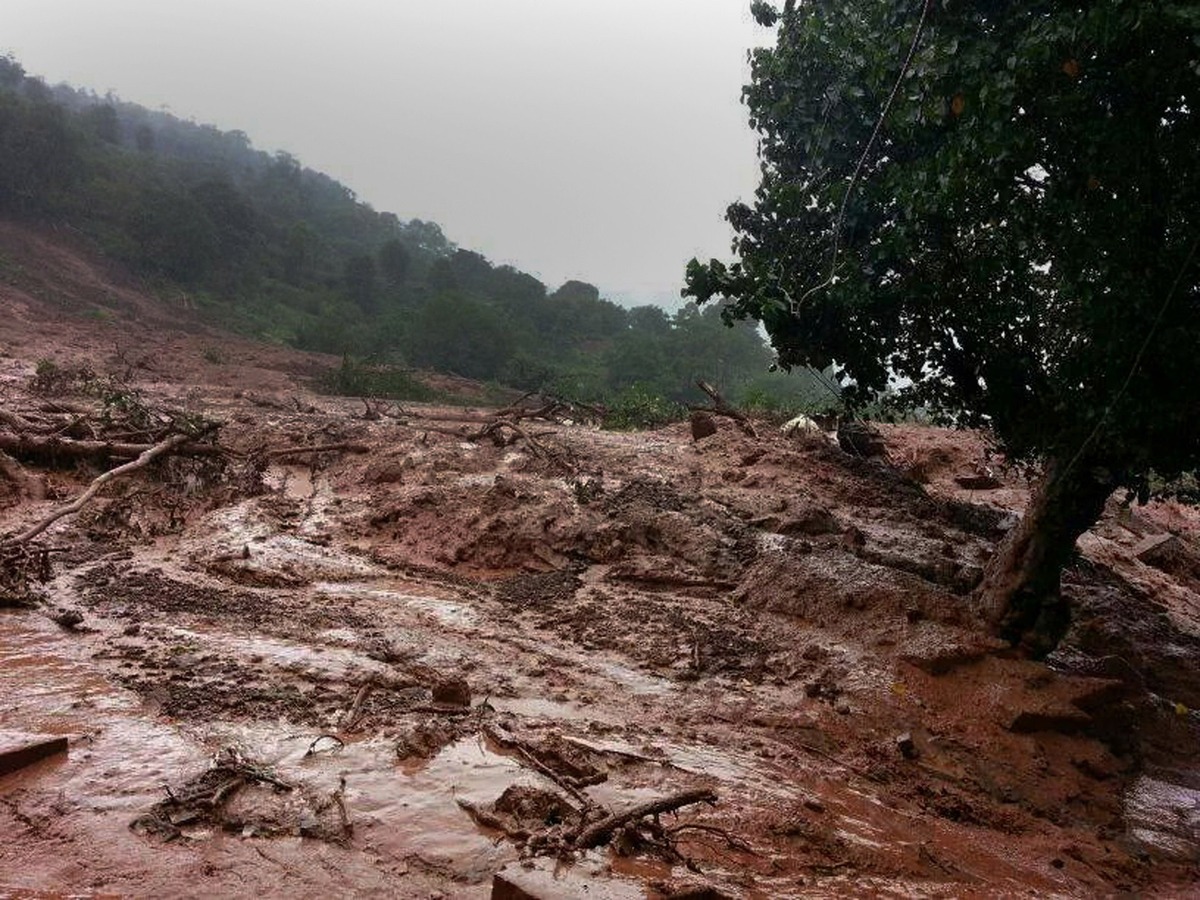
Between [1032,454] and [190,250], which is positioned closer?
[1032,454]

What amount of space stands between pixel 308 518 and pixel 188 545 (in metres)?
1.26

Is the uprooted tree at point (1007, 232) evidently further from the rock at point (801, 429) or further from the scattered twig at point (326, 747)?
the rock at point (801, 429)

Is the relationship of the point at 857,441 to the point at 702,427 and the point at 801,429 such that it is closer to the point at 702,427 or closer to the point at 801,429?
the point at 801,429

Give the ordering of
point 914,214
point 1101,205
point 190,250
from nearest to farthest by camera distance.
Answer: point 1101,205, point 914,214, point 190,250

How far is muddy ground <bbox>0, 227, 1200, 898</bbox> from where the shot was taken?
102 inches

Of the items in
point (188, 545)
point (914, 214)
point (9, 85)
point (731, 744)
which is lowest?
point (188, 545)

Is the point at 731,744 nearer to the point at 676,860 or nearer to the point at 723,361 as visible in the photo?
the point at 676,860

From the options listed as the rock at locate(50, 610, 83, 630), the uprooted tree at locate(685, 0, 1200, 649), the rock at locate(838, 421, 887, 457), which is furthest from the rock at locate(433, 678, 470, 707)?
the rock at locate(838, 421, 887, 457)

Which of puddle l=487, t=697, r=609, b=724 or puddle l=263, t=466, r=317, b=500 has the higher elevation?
puddle l=487, t=697, r=609, b=724

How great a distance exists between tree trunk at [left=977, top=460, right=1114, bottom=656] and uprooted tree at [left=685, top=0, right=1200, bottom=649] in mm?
13

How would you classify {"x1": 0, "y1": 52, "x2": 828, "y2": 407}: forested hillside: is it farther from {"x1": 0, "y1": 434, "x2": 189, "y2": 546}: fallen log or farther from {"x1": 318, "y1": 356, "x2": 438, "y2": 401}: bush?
{"x1": 0, "y1": 434, "x2": 189, "y2": 546}: fallen log

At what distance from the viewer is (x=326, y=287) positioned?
45.8m

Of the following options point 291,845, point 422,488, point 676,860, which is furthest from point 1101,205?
point 422,488

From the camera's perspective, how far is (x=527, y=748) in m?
3.35
